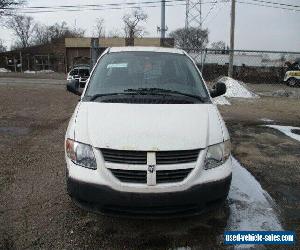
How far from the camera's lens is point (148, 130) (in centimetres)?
388

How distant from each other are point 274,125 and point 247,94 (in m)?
8.64

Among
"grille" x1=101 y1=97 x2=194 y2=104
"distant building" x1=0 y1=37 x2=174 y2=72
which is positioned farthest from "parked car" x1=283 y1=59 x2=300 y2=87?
"grille" x1=101 y1=97 x2=194 y2=104

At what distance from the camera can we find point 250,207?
4.81m

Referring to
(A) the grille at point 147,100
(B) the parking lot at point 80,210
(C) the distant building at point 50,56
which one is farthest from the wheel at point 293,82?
(A) the grille at point 147,100

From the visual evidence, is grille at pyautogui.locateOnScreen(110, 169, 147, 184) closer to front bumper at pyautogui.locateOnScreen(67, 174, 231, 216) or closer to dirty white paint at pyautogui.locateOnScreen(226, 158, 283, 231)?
front bumper at pyautogui.locateOnScreen(67, 174, 231, 216)

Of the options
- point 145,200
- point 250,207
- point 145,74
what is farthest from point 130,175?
point 145,74

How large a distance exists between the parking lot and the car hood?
82cm

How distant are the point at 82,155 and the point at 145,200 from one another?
760 millimetres

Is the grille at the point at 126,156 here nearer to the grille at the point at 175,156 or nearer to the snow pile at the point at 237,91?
the grille at the point at 175,156

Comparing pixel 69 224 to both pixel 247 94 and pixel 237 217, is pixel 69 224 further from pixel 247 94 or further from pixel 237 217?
pixel 247 94

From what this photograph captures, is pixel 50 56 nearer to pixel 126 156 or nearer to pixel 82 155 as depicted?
pixel 82 155

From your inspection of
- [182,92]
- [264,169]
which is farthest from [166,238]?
[264,169]

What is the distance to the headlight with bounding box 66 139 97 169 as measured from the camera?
12.6 feet

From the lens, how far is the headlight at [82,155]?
12.6ft
